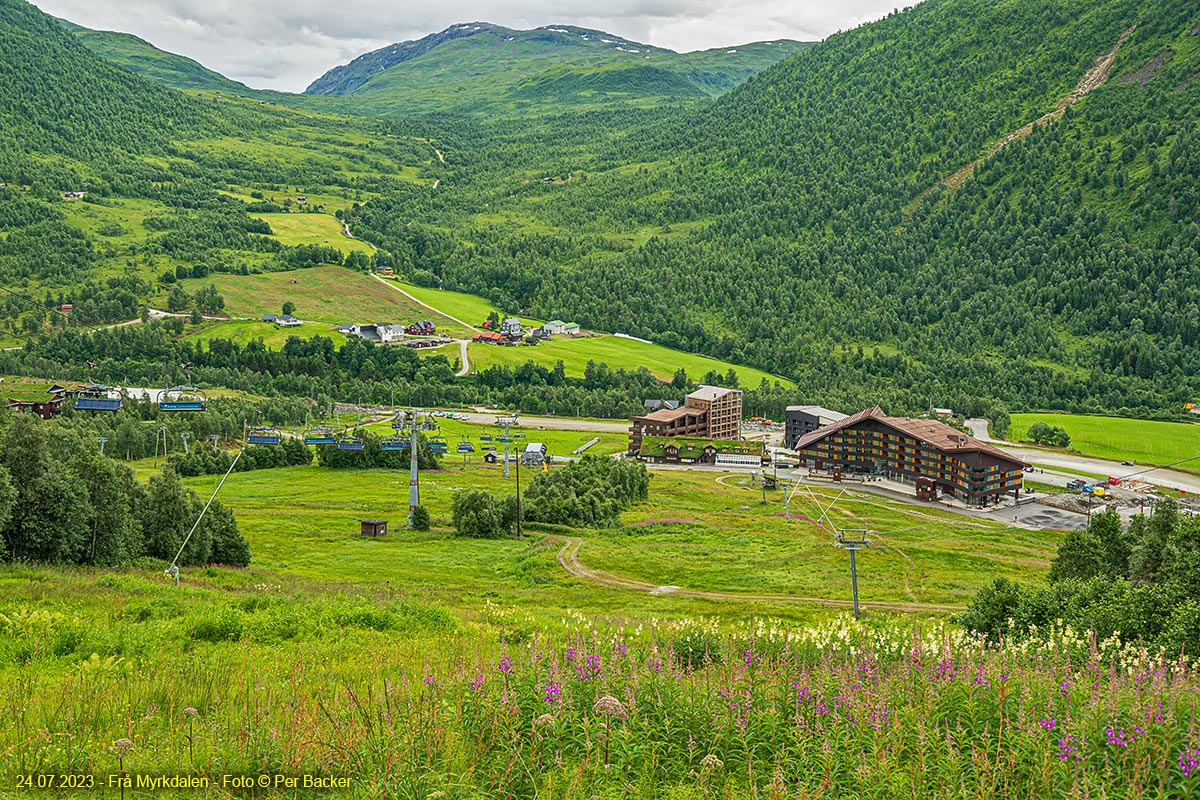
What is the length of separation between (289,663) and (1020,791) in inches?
500

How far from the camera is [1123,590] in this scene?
26.7 meters

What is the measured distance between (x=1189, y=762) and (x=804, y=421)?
13234 cm

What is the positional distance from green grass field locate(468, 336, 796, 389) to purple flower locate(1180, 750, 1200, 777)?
16086 cm

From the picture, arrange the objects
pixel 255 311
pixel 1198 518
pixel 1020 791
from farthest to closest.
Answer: pixel 255 311, pixel 1198 518, pixel 1020 791

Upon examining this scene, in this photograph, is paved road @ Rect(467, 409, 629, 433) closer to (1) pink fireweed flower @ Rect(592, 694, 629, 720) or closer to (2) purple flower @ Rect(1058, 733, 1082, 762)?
(1) pink fireweed flower @ Rect(592, 694, 629, 720)

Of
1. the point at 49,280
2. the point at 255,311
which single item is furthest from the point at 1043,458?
the point at 49,280

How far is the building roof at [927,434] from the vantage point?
105 m

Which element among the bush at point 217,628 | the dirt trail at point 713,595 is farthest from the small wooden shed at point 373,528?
the bush at point 217,628

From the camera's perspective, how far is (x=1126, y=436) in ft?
466

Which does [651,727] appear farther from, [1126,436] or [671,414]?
A: [1126,436]

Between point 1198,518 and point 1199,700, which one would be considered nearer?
point 1199,700

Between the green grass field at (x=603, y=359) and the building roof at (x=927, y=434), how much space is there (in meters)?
53.5

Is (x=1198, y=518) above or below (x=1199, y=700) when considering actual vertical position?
below

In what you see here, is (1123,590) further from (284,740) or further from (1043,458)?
(1043,458)
